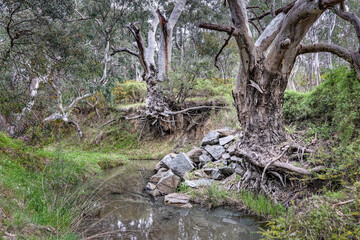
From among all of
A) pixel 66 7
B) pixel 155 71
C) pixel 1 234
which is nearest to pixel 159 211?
pixel 1 234

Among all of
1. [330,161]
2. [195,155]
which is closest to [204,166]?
[195,155]

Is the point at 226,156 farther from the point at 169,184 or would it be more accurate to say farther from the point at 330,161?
the point at 330,161

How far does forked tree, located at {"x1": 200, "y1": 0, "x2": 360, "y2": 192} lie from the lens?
11.6 ft

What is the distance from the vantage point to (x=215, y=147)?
6.53 metres

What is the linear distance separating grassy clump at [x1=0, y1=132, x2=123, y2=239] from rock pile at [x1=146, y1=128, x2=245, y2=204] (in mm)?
2015

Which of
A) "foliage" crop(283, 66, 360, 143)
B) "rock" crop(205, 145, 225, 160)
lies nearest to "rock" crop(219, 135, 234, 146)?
"rock" crop(205, 145, 225, 160)

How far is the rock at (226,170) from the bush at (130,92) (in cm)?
1012

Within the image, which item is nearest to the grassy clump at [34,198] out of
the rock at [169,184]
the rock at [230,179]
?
the rock at [169,184]

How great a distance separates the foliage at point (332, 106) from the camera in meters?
3.23

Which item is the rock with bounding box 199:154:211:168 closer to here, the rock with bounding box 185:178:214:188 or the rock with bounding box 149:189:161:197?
the rock with bounding box 185:178:214:188

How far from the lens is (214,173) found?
5516 mm

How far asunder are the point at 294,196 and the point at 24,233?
3.66 meters

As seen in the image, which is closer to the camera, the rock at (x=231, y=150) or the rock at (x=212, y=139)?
the rock at (x=231, y=150)

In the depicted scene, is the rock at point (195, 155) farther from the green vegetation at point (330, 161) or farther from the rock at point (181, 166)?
the green vegetation at point (330, 161)
